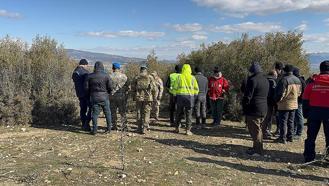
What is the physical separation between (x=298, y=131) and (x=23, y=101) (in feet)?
27.4

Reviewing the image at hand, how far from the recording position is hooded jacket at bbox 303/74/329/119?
9.02 meters

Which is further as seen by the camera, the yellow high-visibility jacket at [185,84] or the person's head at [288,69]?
the yellow high-visibility jacket at [185,84]

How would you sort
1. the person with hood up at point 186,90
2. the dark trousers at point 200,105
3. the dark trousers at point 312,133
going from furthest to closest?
the dark trousers at point 200,105, the person with hood up at point 186,90, the dark trousers at point 312,133

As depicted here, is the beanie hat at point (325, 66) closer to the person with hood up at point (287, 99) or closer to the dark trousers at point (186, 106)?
the person with hood up at point (287, 99)

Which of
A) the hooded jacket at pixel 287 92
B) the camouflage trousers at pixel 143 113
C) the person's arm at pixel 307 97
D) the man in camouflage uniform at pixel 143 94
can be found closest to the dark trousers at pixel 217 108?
the man in camouflage uniform at pixel 143 94

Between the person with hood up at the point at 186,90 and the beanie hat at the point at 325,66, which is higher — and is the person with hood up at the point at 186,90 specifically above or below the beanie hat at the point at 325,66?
below

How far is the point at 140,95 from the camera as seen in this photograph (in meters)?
12.0

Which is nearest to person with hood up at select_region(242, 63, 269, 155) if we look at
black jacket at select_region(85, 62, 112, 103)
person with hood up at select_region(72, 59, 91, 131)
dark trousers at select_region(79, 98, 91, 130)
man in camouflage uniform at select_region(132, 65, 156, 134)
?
man in camouflage uniform at select_region(132, 65, 156, 134)

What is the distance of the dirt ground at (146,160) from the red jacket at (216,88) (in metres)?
1.84

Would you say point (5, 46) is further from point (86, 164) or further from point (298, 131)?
point (298, 131)

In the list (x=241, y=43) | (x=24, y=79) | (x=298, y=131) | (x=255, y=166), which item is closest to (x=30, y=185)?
(x=255, y=166)

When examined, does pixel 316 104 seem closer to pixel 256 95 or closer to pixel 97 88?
pixel 256 95

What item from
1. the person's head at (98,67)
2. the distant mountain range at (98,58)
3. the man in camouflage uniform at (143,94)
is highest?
the distant mountain range at (98,58)

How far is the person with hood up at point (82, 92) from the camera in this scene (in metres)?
12.3
